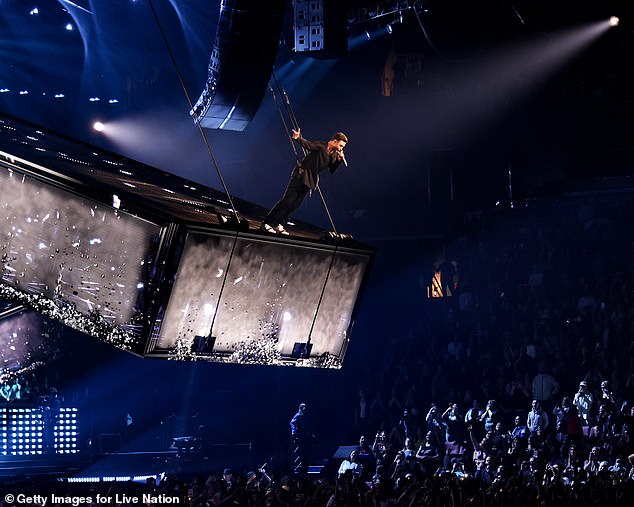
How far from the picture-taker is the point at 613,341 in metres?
15.8

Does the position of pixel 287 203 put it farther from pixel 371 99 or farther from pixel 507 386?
pixel 371 99

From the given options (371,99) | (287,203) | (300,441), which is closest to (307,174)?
(287,203)

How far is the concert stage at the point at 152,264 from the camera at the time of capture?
7.31 metres

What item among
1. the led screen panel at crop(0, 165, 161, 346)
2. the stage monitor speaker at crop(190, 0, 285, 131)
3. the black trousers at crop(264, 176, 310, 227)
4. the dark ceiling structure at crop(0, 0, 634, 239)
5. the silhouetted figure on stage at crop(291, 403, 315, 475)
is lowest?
the silhouetted figure on stage at crop(291, 403, 315, 475)

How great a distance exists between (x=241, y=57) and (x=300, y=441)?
8195 millimetres

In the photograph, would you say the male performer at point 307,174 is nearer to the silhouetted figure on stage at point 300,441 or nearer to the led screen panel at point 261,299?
the led screen panel at point 261,299

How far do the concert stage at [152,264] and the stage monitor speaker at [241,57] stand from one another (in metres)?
2.38

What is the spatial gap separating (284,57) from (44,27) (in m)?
5.26

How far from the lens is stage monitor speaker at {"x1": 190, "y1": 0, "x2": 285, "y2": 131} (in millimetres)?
10312

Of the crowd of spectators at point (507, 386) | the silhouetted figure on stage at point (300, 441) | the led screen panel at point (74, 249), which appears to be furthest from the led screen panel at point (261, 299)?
the silhouetted figure on stage at point (300, 441)

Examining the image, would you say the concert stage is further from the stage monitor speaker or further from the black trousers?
the stage monitor speaker

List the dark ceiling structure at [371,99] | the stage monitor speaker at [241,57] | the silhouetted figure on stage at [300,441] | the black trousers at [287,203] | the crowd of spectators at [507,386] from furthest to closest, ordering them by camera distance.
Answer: the dark ceiling structure at [371,99] < the silhouetted figure on stage at [300,441] < the stage monitor speaker at [241,57] < the crowd of spectators at [507,386] < the black trousers at [287,203]

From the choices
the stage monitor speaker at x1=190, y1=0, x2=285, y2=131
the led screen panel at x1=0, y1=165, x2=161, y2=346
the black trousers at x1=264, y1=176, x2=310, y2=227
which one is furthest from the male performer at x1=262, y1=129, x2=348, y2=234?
the stage monitor speaker at x1=190, y1=0, x2=285, y2=131

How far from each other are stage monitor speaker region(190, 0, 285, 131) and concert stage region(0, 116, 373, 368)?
238 centimetres
